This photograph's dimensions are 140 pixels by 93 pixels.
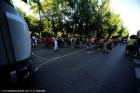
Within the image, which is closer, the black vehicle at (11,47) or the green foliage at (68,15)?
the black vehicle at (11,47)

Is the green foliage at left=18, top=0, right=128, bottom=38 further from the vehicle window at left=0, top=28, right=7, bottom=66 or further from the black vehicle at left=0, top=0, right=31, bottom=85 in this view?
the vehicle window at left=0, top=28, right=7, bottom=66

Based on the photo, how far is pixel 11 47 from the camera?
3783mm

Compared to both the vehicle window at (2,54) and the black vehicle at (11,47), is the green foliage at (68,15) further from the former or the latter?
the vehicle window at (2,54)

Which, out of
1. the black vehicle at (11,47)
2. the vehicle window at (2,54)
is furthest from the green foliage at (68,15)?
the vehicle window at (2,54)

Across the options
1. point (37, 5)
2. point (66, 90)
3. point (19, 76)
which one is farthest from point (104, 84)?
point (37, 5)

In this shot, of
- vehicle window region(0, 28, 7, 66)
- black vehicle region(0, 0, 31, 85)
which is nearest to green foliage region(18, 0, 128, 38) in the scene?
black vehicle region(0, 0, 31, 85)

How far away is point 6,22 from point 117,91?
416cm

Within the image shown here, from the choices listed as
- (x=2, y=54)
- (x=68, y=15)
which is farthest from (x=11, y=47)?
(x=68, y=15)

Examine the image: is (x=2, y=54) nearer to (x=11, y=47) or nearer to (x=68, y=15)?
(x=11, y=47)

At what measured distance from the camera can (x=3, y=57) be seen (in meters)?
3.60

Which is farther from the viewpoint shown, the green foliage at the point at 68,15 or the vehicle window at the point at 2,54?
the green foliage at the point at 68,15

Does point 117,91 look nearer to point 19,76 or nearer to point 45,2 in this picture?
point 19,76

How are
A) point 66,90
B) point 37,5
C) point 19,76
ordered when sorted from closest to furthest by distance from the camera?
point 19,76
point 66,90
point 37,5

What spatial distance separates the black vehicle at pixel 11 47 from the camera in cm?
362
